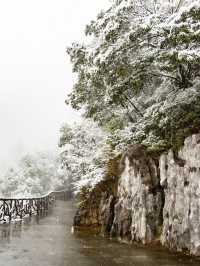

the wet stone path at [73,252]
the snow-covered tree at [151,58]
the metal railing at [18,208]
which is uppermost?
the snow-covered tree at [151,58]

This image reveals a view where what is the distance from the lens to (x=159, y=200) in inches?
525

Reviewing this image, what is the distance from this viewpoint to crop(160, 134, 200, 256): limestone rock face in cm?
1106

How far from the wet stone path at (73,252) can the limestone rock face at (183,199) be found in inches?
22.0

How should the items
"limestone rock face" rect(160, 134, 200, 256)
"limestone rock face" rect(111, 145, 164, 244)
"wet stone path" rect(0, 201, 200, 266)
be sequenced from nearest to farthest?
"wet stone path" rect(0, 201, 200, 266)
"limestone rock face" rect(160, 134, 200, 256)
"limestone rock face" rect(111, 145, 164, 244)

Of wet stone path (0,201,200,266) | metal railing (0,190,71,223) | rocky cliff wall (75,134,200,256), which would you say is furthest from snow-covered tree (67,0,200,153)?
metal railing (0,190,71,223)

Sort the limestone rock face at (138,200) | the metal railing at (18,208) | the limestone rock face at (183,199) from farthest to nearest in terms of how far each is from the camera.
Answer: the metal railing at (18,208)
the limestone rock face at (138,200)
the limestone rock face at (183,199)

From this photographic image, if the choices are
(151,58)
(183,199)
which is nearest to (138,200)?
(183,199)

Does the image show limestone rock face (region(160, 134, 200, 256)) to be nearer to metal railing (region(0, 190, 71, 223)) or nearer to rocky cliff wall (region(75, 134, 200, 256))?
rocky cliff wall (region(75, 134, 200, 256))

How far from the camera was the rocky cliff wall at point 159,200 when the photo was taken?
11.4m

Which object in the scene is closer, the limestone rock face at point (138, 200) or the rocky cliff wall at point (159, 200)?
the rocky cliff wall at point (159, 200)

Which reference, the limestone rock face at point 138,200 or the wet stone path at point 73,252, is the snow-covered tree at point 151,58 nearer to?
the limestone rock face at point 138,200

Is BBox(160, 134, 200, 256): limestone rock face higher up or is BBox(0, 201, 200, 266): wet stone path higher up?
BBox(160, 134, 200, 256): limestone rock face

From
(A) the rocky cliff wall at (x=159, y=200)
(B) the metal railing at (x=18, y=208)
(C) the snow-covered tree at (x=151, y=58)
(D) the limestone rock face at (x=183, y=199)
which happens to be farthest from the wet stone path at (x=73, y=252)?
(C) the snow-covered tree at (x=151, y=58)

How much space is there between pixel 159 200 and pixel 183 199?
1.57 meters
